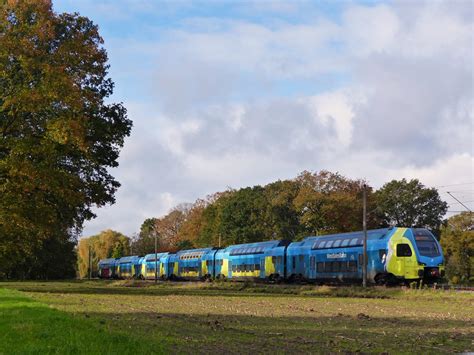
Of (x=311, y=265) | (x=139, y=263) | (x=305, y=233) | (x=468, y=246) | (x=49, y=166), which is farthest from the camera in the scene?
(x=139, y=263)

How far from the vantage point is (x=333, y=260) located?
49812 mm

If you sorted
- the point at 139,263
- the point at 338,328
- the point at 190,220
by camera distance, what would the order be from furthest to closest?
the point at 190,220, the point at 139,263, the point at 338,328

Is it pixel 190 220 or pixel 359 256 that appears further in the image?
pixel 190 220

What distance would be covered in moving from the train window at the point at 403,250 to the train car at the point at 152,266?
4798 centimetres

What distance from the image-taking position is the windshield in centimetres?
4312

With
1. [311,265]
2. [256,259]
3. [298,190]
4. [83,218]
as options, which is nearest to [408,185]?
[298,190]

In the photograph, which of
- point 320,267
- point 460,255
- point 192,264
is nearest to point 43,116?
point 320,267

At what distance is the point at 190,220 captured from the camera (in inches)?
5335

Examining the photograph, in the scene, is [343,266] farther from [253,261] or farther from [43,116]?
[43,116]

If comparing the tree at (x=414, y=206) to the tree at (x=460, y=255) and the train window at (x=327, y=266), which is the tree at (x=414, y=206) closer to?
the tree at (x=460, y=255)

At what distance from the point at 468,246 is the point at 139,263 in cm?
4916

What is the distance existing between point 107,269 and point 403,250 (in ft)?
277

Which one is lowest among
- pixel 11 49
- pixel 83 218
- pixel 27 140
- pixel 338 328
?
pixel 338 328

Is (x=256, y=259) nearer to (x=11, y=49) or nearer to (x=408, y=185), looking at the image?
(x=11, y=49)
